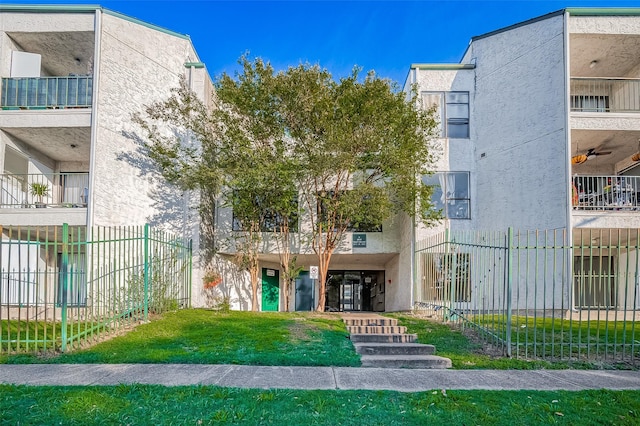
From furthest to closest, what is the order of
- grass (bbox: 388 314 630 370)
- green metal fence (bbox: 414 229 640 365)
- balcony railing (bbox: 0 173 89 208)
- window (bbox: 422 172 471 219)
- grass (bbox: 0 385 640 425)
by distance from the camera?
window (bbox: 422 172 471 219), balcony railing (bbox: 0 173 89 208), green metal fence (bbox: 414 229 640 365), grass (bbox: 388 314 630 370), grass (bbox: 0 385 640 425)

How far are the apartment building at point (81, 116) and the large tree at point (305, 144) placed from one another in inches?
39.6

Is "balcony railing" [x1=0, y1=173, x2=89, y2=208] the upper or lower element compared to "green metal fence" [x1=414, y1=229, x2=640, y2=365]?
upper

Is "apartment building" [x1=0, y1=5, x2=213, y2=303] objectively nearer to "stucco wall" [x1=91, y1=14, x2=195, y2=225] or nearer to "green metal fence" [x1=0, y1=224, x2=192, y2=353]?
"stucco wall" [x1=91, y1=14, x2=195, y2=225]

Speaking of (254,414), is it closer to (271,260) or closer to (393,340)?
(393,340)

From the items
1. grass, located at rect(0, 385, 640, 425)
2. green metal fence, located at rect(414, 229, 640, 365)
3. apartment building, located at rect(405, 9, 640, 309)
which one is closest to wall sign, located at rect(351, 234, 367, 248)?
A: apartment building, located at rect(405, 9, 640, 309)

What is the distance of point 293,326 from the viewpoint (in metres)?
9.79

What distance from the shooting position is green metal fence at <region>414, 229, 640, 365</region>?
7.21 m

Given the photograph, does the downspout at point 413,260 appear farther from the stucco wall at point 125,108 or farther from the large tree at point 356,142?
the stucco wall at point 125,108

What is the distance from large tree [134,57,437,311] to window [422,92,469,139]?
175 centimetres

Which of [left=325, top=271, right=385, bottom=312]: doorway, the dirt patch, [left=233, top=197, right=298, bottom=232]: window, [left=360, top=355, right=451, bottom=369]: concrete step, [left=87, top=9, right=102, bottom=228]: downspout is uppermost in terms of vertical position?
[left=87, top=9, right=102, bottom=228]: downspout

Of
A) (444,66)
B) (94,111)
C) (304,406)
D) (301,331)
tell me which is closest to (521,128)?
(444,66)

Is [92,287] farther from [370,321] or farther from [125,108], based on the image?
[125,108]

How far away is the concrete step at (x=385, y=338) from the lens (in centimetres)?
845

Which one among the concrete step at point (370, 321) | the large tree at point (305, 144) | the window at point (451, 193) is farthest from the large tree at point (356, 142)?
the concrete step at point (370, 321)
